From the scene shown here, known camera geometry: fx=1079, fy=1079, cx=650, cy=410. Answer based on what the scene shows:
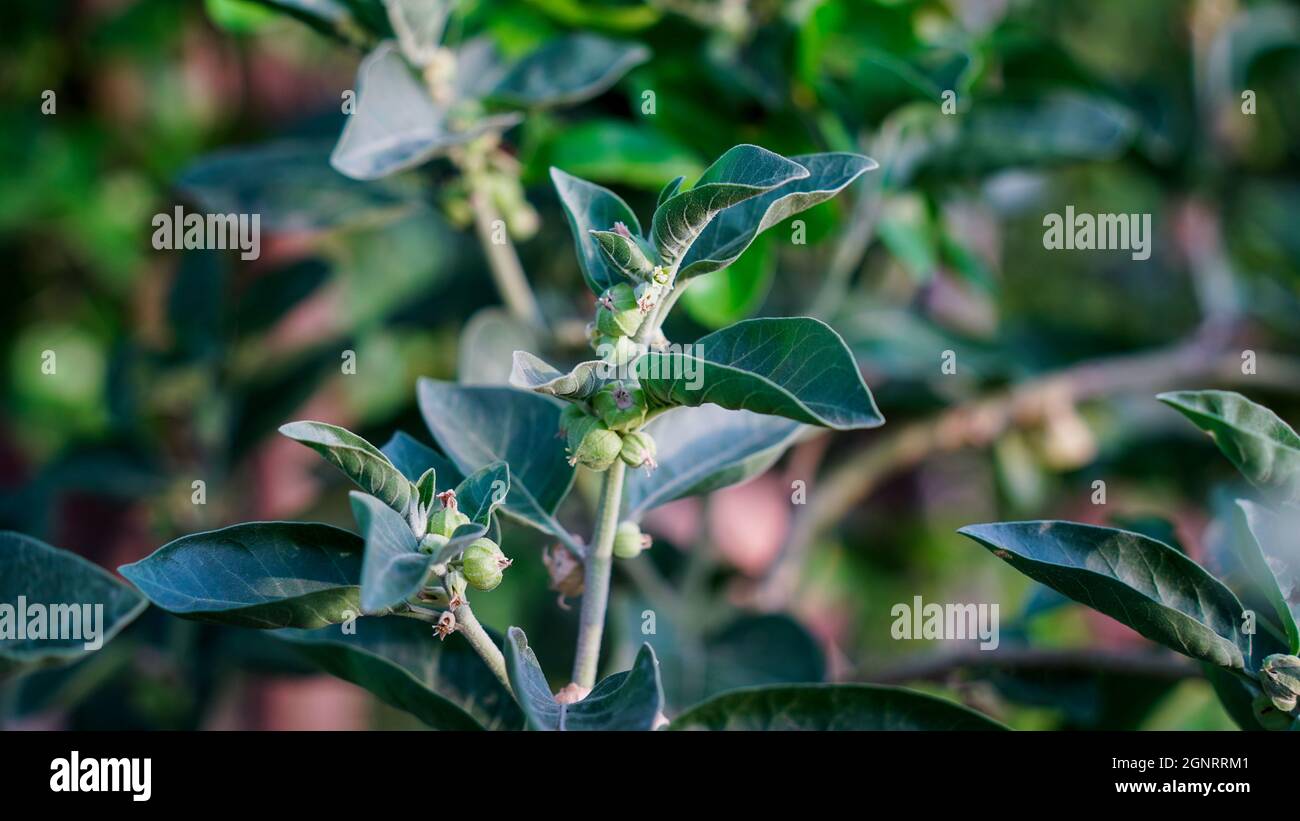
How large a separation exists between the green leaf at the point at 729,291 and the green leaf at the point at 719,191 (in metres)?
0.34

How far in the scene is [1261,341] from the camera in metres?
1.49

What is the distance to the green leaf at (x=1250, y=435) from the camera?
53cm

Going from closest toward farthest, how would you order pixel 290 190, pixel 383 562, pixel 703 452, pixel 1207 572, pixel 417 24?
1. pixel 383 562
2. pixel 1207 572
3. pixel 703 452
4. pixel 417 24
5. pixel 290 190

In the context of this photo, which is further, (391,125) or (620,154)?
(620,154)

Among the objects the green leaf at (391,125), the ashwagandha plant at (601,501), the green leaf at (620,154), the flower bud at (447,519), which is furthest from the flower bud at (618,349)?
the green leaf at (620,154)

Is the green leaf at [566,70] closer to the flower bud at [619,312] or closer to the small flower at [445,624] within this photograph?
the flower bud at [619,312]

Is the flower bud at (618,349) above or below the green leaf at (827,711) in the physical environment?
above

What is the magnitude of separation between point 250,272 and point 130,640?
23.1 inches

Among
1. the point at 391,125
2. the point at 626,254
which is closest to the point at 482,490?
the point at 626,254

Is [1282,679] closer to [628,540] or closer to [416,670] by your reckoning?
[628,540]

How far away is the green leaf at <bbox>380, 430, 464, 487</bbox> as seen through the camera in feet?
1.94

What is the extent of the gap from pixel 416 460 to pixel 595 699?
0.16 m

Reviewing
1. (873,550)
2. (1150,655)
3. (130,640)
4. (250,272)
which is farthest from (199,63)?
(1150,655)

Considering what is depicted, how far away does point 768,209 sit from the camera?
0.49 m
